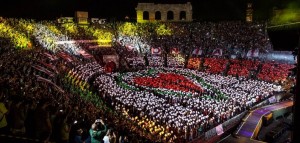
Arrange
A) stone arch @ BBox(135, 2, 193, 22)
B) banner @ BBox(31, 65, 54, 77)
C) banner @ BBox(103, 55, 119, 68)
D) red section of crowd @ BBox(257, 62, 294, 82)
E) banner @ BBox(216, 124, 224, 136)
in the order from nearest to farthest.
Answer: banner @ BBox(216, 124, 224, 136) < banner @ BBox(31, 65, 54, 77) < red section of crowd @ BBox(257, 62, 294, 82) < banner @ BBox(103, 55, 119, 68) < stone arch @ BBox(135, 2, 193, 22)

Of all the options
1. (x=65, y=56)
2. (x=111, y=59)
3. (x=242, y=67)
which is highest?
(x=65, y=56)

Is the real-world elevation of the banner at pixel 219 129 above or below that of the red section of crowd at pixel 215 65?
below

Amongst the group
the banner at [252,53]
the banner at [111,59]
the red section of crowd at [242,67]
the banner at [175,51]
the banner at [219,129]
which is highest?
the banner at [175,51]

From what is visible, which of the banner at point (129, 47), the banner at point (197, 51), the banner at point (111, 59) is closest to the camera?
the banner at point (111, 59)

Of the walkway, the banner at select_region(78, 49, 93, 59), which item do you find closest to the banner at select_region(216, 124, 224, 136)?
the walkway

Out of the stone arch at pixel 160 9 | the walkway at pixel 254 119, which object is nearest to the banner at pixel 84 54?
the stone arch at pixel 160 9

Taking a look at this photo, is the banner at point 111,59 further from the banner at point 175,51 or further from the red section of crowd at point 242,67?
the red section of crowd at point 242,67

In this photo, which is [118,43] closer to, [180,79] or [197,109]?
[180,79]

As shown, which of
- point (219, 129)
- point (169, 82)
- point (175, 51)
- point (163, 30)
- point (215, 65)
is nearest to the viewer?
point (219, 129)

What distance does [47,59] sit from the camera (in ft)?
83.5

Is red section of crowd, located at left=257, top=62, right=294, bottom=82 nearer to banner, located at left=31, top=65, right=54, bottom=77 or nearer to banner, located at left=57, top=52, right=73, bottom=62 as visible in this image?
banner, located at left=57, top=52, right=73, bottom=62

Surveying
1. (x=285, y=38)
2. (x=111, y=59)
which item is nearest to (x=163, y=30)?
(x=111, y=59)

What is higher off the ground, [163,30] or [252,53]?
[163,30]

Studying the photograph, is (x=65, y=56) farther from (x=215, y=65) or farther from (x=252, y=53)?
(x=252, y=53)
